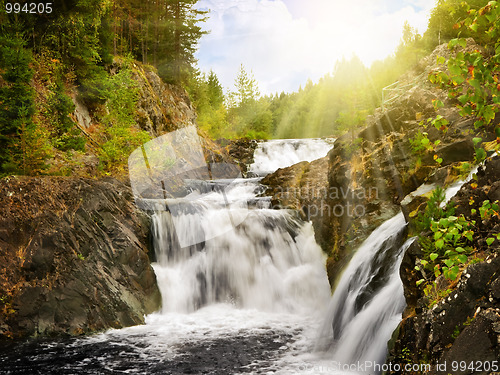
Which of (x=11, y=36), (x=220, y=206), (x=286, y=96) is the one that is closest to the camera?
(x=11, y=36)

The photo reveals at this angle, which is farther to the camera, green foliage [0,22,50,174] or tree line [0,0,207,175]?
tree line [0,0,207,175]

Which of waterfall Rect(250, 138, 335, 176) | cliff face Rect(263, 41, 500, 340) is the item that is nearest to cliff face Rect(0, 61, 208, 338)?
cliff face Rect(263, 41, 500, 340)

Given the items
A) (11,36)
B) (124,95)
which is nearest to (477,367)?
(11,36)

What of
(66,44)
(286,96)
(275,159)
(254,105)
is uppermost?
(286,96)

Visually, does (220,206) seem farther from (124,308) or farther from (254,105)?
(254,105)

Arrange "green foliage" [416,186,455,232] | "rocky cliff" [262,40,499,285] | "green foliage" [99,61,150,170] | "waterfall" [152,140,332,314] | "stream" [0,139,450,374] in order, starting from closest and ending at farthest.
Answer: "green foliage" [416,186,455,232], "stream" [0,139,450,374], "rocky cliff" [262,40,499,285], "waterfall" [152,140,332,314], "green foliage" [99,61,150,170]

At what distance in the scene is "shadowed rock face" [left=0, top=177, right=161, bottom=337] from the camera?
775 cm

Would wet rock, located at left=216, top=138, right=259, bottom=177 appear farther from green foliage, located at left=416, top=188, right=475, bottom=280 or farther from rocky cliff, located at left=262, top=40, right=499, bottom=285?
green foliage, located at left=416, top=188, right=475, bottom=280

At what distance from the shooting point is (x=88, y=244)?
884cm

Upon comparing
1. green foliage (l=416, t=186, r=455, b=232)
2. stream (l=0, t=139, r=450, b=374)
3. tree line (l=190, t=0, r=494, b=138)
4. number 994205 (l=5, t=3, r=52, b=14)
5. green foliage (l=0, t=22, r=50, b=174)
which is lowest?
stream (l=0, t=139, r=450, b=374)

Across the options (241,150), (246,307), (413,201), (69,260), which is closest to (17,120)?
(69,260)

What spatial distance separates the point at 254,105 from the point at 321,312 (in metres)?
62.1

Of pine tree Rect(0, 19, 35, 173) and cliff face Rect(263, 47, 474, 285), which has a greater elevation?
pine tree Rect(0, 19, 35, 173)

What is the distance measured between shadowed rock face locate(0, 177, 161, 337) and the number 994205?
7455 millimetres
